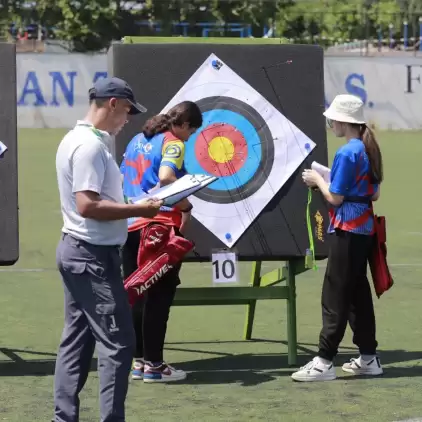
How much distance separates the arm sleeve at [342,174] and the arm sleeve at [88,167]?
6.04 feet

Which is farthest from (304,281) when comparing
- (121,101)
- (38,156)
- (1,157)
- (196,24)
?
(196,24)

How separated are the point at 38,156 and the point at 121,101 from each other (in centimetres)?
1580

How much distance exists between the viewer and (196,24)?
36969mm

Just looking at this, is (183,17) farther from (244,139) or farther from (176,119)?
(176,119)

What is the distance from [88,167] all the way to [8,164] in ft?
6.38

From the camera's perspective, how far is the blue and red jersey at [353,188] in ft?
21.1

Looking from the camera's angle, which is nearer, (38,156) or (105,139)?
(105,139)

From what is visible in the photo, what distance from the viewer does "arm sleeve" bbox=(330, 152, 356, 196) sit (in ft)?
21.0

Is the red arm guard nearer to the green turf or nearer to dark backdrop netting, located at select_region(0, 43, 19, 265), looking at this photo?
dark backdrop netting, located at select_region(0, 43, 19, 265)

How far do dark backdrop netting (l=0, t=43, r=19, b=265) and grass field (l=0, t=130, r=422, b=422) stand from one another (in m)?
0.74

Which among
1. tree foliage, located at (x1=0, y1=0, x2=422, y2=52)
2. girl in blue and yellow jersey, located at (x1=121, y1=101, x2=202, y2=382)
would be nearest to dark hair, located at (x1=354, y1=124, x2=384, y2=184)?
girl in blue and yellow jersey, located at (x1=121, y1=101, x2=202, y2=382)

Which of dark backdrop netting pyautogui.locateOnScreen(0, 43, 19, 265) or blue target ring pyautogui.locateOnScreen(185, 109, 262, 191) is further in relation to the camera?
blue target ring pyautogui.locateOnScreen(185, 109, 262, 191)

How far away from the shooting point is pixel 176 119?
648cm

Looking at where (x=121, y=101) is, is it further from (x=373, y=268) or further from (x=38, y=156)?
(x=38, y=156)
